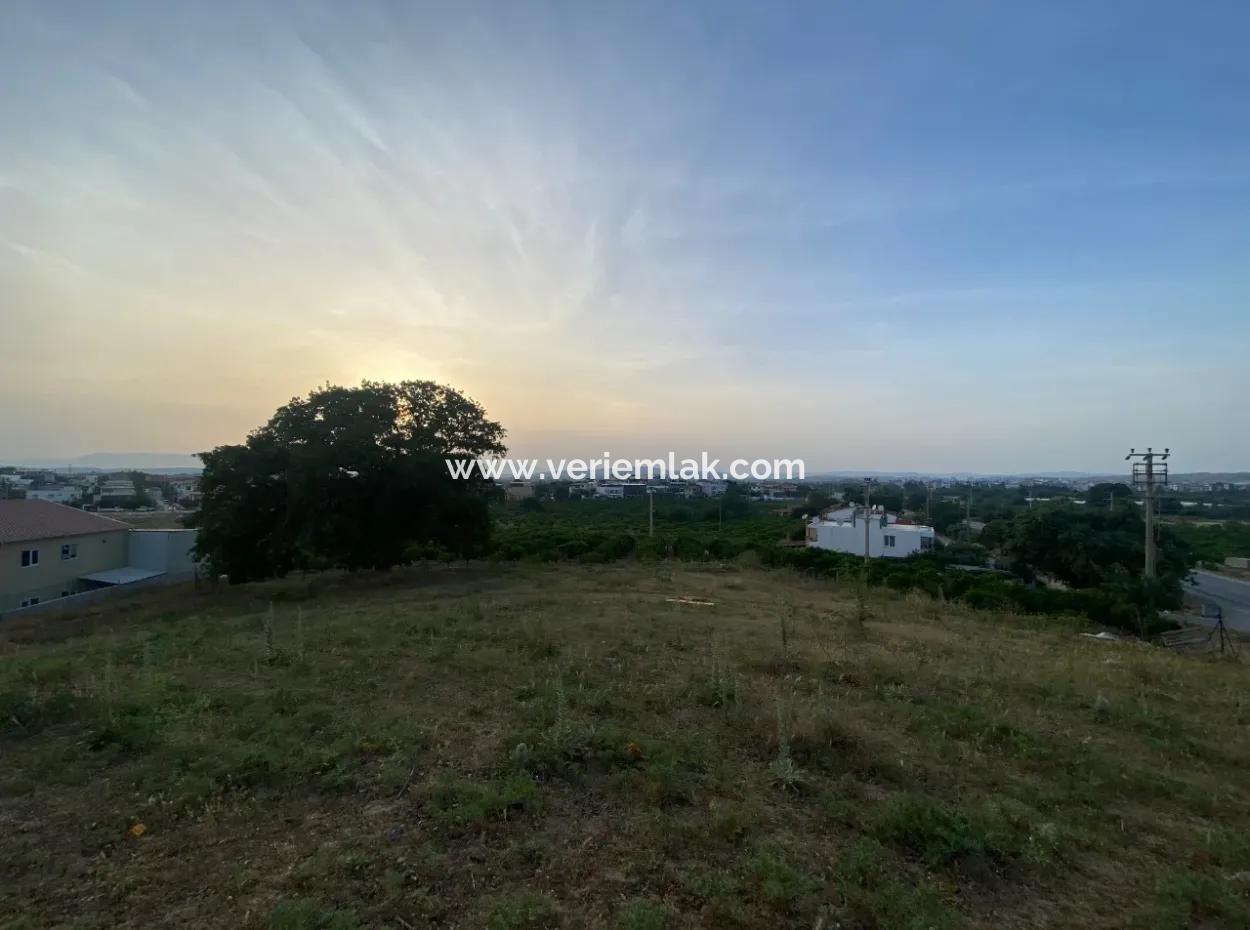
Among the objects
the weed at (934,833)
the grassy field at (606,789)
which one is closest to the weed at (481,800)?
the grassy field at (606,789)

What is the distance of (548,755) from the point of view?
12.8ft

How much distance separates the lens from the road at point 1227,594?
66.1 ft

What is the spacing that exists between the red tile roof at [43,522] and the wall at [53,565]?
183 mm

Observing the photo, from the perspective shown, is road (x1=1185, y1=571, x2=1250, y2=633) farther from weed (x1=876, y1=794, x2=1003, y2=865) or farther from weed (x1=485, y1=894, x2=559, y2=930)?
weed (x1=485, y1=894, x2=559, y2=930)

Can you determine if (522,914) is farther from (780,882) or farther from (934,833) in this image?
(934,833)

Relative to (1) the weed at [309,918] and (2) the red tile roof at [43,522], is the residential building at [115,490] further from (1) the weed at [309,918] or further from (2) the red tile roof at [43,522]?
(1) the weed at [309,918]

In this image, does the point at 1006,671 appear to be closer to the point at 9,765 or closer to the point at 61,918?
the point at 61,918

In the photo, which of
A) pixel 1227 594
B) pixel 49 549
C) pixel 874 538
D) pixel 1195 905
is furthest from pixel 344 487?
pixel 1227 594

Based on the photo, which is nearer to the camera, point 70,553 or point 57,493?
point 70,553

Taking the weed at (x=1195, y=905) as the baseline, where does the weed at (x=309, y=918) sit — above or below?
above

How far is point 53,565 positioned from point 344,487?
491 inches

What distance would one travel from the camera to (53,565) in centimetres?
1892

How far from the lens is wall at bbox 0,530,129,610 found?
17.2 meters

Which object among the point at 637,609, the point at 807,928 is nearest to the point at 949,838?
the point at 807,928
